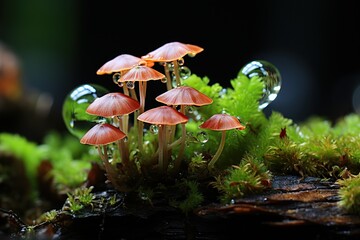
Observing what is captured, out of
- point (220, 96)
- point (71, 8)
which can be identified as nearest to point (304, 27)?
point (71, 8)

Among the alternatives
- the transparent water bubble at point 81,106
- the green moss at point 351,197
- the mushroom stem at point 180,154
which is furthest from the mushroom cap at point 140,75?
the green moss at point 351,197

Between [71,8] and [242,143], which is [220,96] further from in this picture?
[71,8]

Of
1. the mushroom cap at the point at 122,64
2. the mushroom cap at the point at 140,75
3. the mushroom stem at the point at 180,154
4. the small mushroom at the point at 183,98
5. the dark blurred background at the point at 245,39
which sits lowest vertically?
the mushroom stem at the point at 180,154

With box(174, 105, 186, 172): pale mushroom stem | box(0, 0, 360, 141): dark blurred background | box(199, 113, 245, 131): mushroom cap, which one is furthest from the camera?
box(0, 0, 360, 141): dark blurred background

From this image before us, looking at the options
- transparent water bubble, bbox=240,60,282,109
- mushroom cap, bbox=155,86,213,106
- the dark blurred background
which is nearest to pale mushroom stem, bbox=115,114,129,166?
mushroom cap, bbox=155,86,213,106

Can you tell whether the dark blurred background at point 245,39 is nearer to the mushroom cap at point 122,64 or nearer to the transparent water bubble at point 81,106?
the transparent water bubble at point 81,106

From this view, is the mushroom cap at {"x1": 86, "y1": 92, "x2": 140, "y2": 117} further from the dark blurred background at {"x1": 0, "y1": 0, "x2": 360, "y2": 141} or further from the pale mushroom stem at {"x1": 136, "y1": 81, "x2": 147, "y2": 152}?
the dark blurred background at {"x1": 0, "y1": 0, "x2": 360, "y2": 141}
